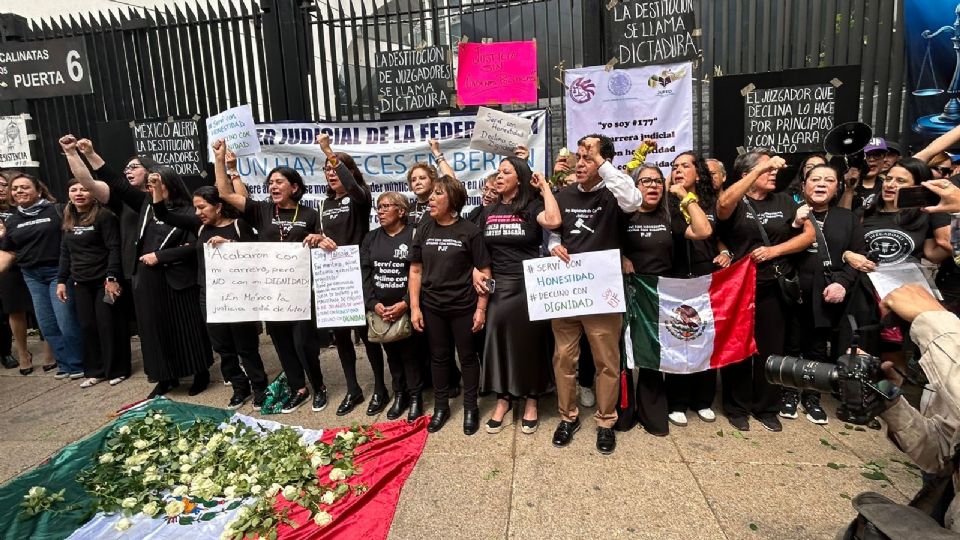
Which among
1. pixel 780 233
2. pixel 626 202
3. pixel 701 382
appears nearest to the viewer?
pixel 626 202

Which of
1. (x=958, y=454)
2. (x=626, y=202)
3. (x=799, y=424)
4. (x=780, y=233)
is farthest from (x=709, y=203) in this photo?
(x=958, y=454)

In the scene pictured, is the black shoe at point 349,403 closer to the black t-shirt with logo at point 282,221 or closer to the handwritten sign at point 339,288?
the handwritten sign at point 339,288

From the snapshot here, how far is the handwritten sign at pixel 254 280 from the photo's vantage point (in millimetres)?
4246

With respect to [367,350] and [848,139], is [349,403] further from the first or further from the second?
[848,139]

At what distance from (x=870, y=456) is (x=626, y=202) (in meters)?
2.25

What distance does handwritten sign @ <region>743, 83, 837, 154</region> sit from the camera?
5.25 m

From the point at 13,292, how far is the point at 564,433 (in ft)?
20.0

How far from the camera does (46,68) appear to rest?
7.15m

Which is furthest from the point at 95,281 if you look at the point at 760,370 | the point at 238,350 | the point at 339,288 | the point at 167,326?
the point at 760,370

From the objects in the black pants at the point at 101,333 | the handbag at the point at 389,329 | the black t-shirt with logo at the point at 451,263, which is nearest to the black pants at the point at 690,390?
the black t-shirt with logo at the point at 451,263

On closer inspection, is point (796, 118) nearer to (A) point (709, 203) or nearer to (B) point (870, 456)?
(A) point (709, 203)

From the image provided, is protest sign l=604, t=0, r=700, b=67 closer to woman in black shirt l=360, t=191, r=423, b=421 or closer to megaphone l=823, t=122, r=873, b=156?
megaphone l=823, t=122, r=873, b=156

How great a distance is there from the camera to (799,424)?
12.5 feet

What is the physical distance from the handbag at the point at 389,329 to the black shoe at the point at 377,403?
0.61 meters
